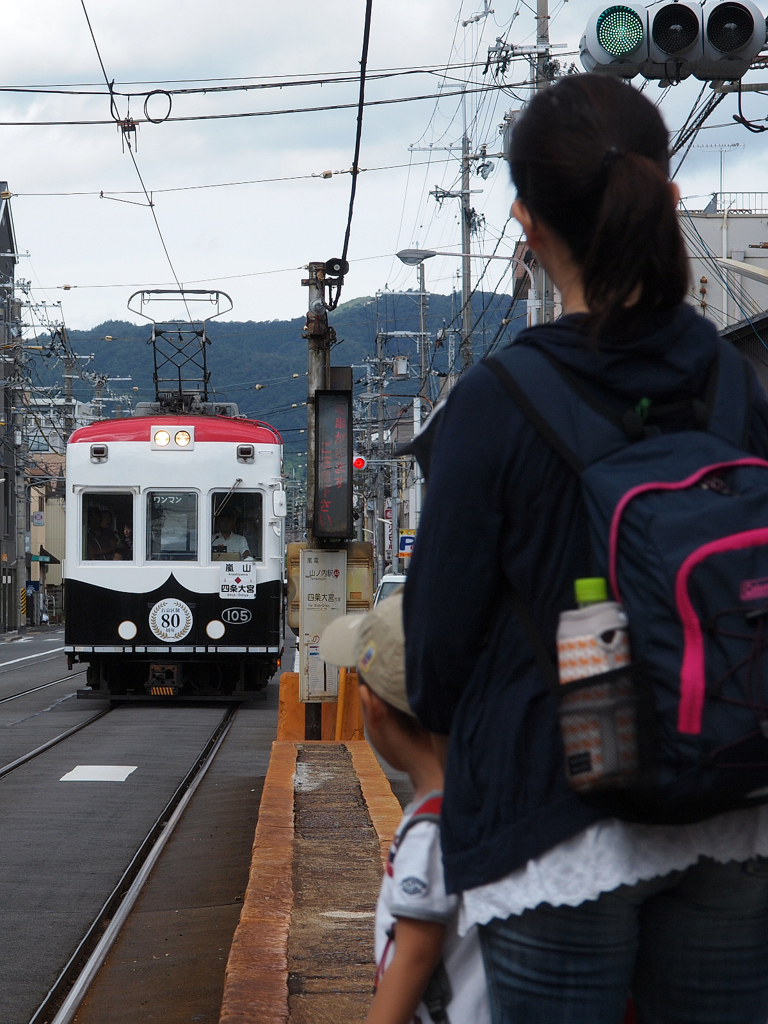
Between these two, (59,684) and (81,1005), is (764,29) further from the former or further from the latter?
(59,684)

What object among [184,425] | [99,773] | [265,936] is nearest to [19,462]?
[184,425]

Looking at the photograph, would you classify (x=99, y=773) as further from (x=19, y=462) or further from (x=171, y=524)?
(x=19, y=462)

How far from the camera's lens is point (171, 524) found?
14.5 meters

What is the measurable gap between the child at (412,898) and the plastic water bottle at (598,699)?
37 centimetres

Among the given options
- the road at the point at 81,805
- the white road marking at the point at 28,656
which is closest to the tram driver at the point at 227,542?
the road at the point at 81,805

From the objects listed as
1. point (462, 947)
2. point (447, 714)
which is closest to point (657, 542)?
point (447, 714)

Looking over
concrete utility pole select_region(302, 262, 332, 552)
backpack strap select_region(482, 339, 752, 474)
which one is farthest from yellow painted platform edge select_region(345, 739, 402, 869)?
backpack strap select_region(482, 339, 752, 474)

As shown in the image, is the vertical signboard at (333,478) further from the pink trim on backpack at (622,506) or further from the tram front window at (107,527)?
the pink trim on backpack at (622,506)

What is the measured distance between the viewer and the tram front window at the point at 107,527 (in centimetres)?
1444

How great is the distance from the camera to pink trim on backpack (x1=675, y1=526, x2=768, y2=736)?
1.36 metres

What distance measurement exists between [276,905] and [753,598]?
11.3ft

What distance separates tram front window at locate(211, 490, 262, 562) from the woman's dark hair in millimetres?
12869

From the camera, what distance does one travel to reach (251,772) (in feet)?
32.5

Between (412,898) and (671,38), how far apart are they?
26.0 ft
